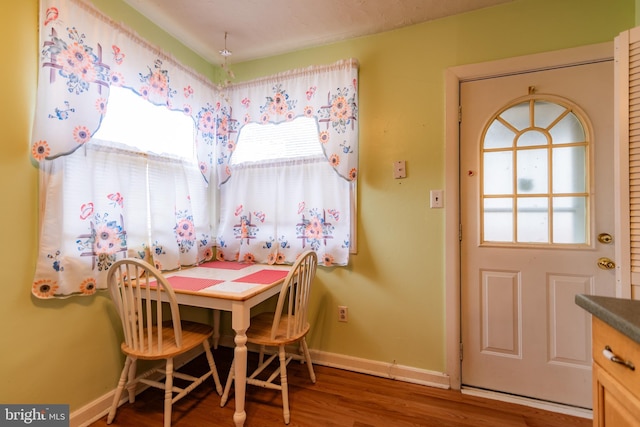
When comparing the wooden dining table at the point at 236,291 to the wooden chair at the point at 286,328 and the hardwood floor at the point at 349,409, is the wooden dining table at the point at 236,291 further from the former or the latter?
the hardwood floor at the point at 349,409

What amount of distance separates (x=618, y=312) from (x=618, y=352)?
108 millimetres

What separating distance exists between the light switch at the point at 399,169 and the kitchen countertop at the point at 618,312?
1.19m

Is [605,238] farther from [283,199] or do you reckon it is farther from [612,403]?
[283,199]

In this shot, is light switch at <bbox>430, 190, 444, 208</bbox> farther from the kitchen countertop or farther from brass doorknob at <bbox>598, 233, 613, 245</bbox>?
the kitchen countertop

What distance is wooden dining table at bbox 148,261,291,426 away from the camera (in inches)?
57.7

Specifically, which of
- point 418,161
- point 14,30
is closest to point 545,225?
point 418,161

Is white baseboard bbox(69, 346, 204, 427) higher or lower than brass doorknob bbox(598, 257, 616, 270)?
lower

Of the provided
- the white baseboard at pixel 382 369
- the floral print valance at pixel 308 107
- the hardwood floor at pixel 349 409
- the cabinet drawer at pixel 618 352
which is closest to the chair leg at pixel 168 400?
the hardwood floor at pixel 349 409

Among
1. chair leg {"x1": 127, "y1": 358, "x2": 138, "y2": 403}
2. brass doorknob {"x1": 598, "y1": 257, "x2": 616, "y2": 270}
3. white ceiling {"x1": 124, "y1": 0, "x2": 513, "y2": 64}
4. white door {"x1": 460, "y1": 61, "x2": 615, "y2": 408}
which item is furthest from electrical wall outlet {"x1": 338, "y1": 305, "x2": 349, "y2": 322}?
white ceiling {"x1": 124, "y1": 0, "x2": 513, "y2": 64}

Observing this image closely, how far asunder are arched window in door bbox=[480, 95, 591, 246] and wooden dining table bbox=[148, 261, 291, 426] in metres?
1.45

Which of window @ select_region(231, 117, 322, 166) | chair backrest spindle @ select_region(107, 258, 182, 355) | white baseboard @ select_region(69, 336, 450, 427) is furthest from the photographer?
window @ select_region(231, 117, 322, 166)

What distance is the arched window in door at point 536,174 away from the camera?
64.3 inches

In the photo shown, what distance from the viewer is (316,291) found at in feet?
7.14

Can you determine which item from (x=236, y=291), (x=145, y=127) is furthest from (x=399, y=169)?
→ (x=145, y=127)
